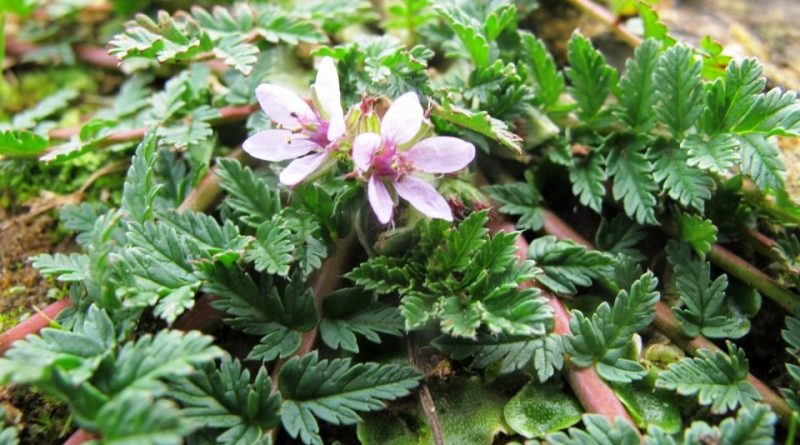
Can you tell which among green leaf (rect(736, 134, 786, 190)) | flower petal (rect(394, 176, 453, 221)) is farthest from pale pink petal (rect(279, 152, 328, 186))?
green leaf (rect(736, 134, 786, 190))

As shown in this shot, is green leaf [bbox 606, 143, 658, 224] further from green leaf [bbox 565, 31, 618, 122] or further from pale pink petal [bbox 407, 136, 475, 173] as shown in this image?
pale pink petal [bbox 407, 136, 475, 173]

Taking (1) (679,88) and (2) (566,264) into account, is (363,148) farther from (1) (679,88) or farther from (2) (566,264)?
(1) (679,88)

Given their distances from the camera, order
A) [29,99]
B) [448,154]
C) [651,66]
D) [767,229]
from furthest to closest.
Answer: [29,99] → [767,229] → [651,66] → [448,154]

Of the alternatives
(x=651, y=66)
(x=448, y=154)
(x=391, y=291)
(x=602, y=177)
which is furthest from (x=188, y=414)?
(x=651, y=66)

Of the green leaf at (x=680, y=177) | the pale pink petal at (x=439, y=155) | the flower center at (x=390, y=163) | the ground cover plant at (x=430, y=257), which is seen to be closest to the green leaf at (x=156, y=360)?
the ground cover plant at (x=430, y=257)

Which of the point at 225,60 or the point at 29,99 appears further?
the point at 29,99

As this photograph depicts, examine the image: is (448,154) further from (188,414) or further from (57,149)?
(57,149)
